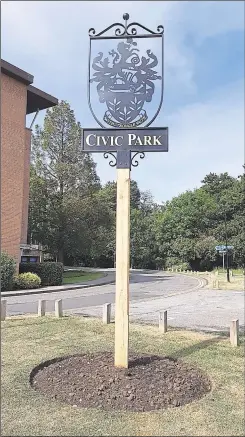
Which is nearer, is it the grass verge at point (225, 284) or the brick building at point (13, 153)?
the brick building at point (13, 153)

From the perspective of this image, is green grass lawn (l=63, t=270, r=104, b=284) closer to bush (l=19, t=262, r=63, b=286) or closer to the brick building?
bush (l=19, t=262, r=63, b=286)

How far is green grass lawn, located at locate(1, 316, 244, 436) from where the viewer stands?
391cm

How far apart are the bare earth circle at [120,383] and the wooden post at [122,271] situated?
32 centimetres

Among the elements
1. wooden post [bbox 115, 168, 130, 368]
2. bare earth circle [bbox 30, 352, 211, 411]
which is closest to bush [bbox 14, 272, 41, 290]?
bare earth circle [bbox 30, 352, 211, 411]

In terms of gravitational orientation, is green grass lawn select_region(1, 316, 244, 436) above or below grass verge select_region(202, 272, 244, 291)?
above

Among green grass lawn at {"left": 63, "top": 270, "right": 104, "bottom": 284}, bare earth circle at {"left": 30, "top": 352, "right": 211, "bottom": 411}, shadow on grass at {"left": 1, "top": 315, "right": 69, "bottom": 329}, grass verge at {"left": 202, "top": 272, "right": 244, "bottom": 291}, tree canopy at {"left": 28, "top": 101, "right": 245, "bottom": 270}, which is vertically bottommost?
grass verge at {"left": 202, "top": 272, "right": 244, "bottom": 291}

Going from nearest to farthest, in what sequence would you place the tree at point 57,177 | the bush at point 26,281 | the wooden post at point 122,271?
1. the wooden post at point 122,271
2. the bush at point 26,281
3. the tree at point 57,177

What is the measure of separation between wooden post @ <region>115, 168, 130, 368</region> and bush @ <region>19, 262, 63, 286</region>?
18480 mm

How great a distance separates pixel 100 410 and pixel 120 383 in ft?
2.48

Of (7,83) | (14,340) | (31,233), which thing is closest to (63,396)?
(14,340)

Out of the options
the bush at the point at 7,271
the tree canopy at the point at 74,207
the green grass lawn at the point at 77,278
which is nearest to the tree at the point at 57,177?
the tree canopy at the point at 74,207

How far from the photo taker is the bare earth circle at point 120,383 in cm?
458

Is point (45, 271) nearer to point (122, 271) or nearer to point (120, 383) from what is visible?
point (122, 271)

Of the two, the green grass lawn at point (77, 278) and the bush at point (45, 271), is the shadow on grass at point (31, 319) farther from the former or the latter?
the green grass lawn at point (77, 278)
